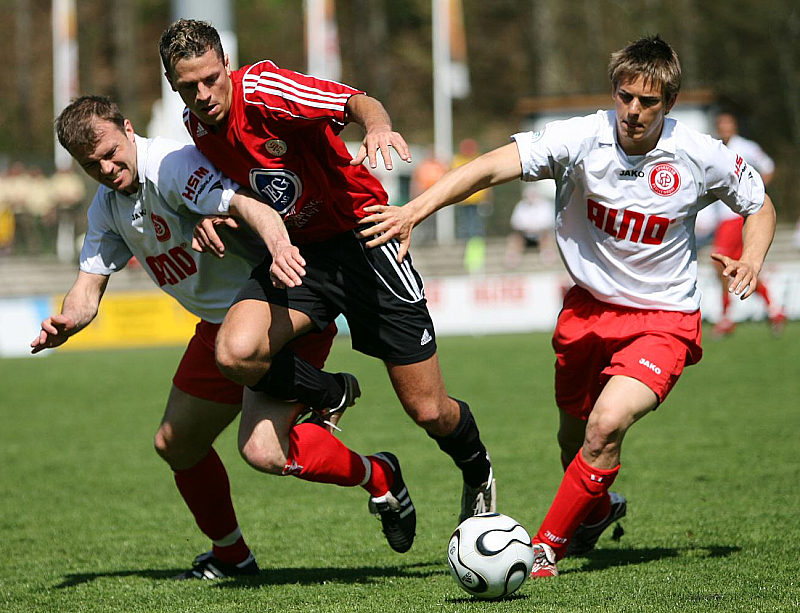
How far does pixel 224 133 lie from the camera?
4.59 metres

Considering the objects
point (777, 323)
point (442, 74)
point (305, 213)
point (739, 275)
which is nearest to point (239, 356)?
point (305, 213)

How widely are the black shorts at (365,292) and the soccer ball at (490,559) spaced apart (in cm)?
79

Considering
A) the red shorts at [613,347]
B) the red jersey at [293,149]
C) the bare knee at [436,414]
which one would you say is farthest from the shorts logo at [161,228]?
the red shorts at [613,347]

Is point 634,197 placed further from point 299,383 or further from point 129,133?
point 129,133

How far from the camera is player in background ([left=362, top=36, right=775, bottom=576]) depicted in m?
4.49

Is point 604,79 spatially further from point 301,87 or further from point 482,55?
point 301,87

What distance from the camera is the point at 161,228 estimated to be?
4.86m

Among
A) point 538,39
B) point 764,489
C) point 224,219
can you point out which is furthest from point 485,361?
point 538,39

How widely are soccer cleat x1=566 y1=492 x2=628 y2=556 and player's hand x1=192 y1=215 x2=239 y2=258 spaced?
2.05 metres

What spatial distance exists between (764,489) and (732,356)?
249 inches

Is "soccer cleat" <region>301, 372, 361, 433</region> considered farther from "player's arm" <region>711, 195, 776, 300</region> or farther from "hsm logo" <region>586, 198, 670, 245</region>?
"player's arm" <region>711, 195, 776, 300</region>

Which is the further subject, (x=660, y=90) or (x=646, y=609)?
(x=660, y=90)

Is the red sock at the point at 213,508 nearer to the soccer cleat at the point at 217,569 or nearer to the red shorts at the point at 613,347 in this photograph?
the soccer cleat at the point at 217,569

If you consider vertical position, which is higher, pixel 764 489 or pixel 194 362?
pixel 194 362
